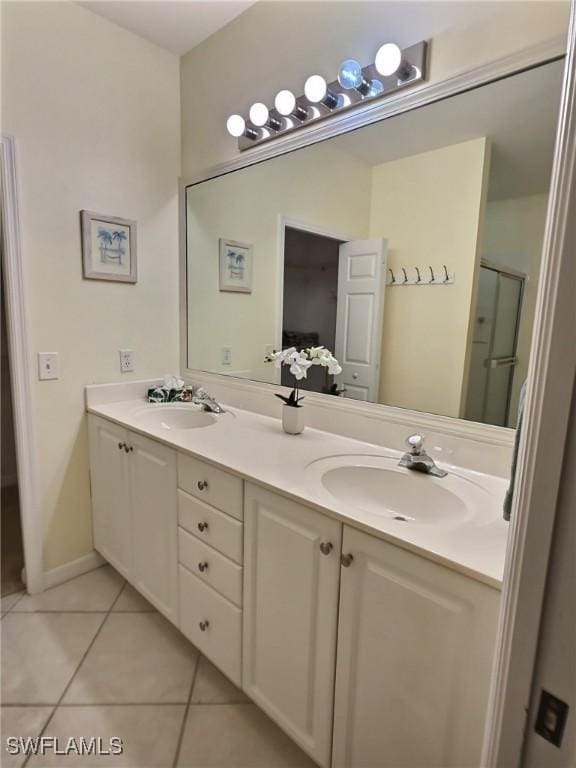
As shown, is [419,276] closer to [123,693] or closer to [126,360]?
[126,360]

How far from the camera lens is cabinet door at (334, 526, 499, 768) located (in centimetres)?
77

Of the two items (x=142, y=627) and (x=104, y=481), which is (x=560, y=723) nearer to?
(x=142, y=627)

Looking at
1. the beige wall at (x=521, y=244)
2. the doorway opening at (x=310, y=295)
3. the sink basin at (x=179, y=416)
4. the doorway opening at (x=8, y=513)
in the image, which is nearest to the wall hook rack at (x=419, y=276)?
the beige wall at (x=521, y=244)

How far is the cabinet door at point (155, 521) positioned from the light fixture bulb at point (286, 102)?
54.0 inches

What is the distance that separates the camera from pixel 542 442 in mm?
410

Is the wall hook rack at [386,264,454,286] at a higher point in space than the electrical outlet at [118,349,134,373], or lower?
higher

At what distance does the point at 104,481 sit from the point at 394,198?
1.73 metres

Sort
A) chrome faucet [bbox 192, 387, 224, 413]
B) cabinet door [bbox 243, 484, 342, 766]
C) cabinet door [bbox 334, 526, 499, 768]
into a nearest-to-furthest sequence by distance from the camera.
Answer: cabinet door [bbox 334, 526, 499, 768], cabinet door [bbox 243, 484, 342, 766], chrome faucet [bbox 192, 387, 224, 413]

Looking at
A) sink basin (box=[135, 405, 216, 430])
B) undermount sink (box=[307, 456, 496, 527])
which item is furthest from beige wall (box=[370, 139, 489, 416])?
sink basin (box=[135, 405, 216, 430])

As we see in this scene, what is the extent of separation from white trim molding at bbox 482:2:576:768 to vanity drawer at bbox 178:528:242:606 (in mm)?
898

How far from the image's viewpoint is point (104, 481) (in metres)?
1.88

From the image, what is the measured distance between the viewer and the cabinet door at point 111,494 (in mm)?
1748

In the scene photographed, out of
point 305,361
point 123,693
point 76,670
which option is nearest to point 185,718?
point 123,693

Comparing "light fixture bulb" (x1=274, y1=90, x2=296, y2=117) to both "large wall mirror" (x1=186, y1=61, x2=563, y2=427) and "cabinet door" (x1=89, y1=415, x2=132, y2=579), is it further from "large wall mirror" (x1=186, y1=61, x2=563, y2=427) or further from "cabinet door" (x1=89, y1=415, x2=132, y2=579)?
"cabinet door" (x1=89, y1=415, x2=132, y2=579)
